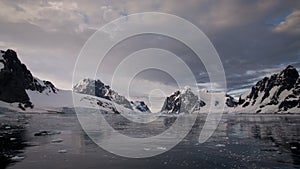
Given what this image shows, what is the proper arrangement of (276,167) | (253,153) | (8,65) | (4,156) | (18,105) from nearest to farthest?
(276,167)
(4,156)
(253,153)
(18,105)
(8,65)

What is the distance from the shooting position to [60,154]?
1708 cm

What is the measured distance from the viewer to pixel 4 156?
15.9 meters

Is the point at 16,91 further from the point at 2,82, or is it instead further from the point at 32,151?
the point at 32,151

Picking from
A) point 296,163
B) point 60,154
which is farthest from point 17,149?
point 296,163

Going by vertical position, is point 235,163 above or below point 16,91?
below

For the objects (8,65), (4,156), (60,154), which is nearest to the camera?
(4,156)

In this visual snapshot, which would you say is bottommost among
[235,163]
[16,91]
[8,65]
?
[235,163]

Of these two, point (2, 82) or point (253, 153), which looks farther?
point (2, 82)

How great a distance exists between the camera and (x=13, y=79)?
492 ft

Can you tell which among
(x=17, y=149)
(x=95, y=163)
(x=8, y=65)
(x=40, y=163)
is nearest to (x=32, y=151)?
(x=17, y=149)

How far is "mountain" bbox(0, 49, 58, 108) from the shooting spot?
144 meters

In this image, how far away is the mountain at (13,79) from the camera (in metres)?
144

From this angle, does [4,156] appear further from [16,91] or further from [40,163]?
[16,91]

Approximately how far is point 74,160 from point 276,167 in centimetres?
1191
